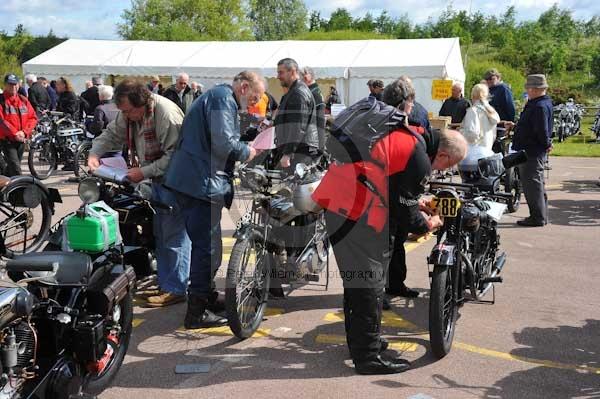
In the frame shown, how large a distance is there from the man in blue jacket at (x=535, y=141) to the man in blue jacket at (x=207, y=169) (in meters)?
5.04

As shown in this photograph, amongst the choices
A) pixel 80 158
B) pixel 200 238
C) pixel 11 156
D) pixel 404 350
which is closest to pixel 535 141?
pixel 404 350

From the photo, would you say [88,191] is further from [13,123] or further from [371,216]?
[13,123]

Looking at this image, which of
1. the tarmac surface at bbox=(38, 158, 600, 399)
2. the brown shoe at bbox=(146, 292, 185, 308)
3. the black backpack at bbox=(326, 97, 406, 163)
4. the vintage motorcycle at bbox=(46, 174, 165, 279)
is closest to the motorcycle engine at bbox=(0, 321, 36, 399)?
the tarmac surface at bbox=(38, 158, 600, 399)

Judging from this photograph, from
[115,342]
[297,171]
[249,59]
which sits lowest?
[115,342]

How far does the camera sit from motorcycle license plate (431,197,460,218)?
4387mm

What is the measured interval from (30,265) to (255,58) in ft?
69.0

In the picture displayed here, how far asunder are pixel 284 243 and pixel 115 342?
5.36 feet

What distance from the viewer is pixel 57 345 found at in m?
3.19

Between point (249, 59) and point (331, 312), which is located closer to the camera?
point (331, 312)

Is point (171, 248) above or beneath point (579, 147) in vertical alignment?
beneath

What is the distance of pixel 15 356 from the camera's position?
2805 mm

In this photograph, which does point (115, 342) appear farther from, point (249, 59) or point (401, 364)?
point (249, 59)

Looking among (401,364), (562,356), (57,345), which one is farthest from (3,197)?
(562,356)

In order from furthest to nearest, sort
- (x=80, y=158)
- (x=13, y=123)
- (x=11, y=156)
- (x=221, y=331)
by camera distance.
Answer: (x=80, y=158) < (x=11, y=156) < (x=13, y=123) < (x=221, y=331)
